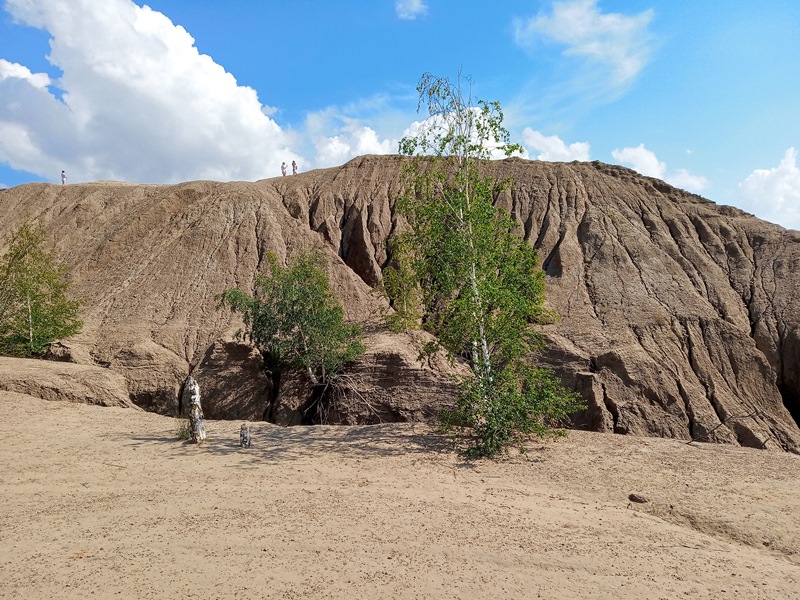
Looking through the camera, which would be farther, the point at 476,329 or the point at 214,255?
the point at 214,255

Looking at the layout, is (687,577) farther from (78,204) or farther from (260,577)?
(78,204)

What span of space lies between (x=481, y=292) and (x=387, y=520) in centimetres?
609

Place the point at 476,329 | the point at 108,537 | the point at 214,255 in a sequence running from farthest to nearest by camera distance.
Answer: the point at 214,255 < the point at 476,329 < the point at 108,537

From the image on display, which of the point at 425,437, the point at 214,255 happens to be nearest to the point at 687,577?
the point at 425,437

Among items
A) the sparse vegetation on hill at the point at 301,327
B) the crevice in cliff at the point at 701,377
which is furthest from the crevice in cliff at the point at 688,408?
the sparse vegetation on hill at the point at 301,327

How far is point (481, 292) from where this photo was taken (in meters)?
12.2

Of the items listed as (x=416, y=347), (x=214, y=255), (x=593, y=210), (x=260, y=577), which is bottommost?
(x=260, y=577)

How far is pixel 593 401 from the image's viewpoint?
18375 millimetres

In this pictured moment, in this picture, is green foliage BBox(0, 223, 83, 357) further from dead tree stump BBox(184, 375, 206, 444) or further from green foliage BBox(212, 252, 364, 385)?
dead tree stump BBox(184, 375, 206, 444)

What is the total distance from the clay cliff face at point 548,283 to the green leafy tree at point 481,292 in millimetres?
3387

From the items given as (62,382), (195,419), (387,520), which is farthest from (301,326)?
(387,520)

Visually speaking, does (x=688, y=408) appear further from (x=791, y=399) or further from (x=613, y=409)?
(x=791, y=399)

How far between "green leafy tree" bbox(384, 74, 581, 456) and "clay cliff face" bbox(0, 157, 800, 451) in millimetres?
3387

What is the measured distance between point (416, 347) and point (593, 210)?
16.8 m
